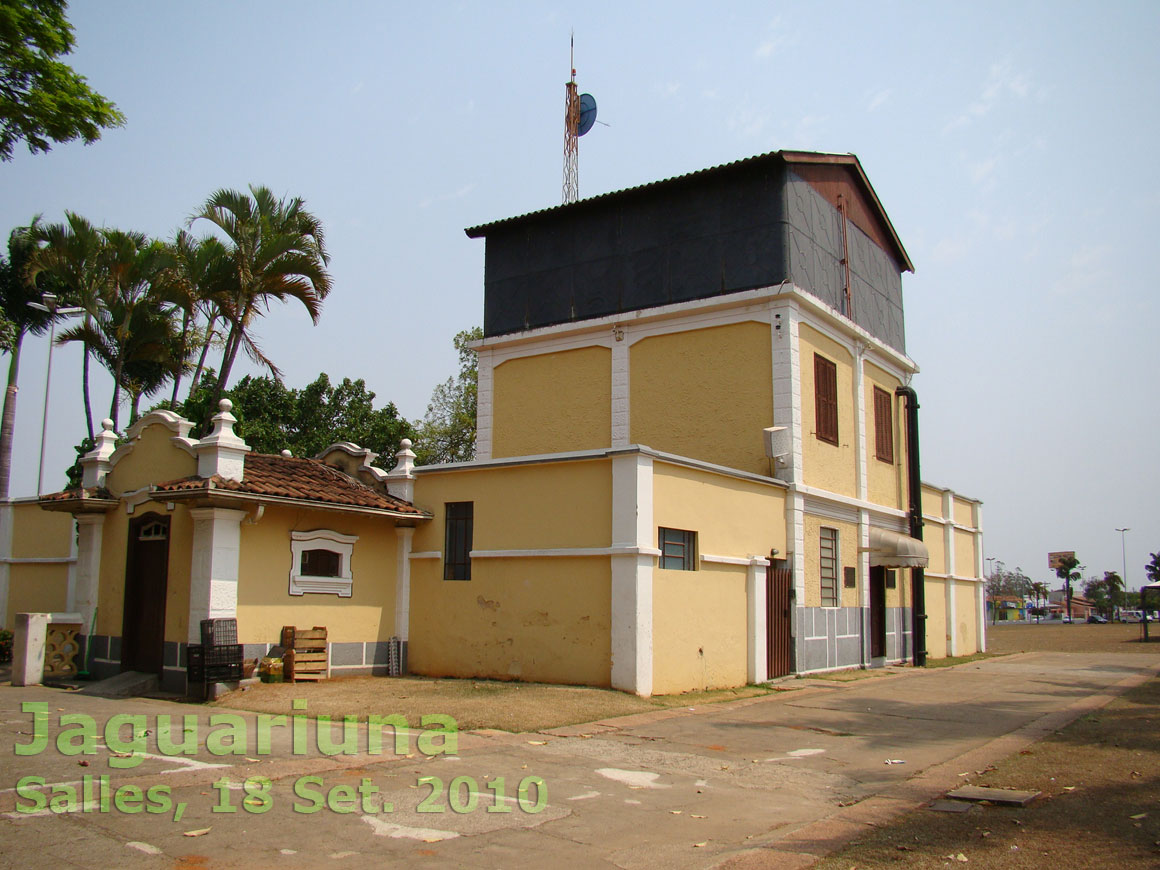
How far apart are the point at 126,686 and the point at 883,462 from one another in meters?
17.1

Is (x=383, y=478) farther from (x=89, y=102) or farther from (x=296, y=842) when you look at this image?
(x=296, y=842)

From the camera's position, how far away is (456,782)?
7.43 meters

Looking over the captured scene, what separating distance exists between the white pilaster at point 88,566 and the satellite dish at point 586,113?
1695 cm

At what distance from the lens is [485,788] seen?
24.0 feet

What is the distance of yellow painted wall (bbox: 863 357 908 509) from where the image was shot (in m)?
22.0

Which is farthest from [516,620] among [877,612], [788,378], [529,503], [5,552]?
[5,552]

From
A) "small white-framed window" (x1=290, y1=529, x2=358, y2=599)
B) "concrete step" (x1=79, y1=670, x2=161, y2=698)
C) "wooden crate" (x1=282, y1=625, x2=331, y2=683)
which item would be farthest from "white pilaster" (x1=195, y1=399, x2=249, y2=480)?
"concrete step" (x1=79, y1=670, x2=161, y2=698)

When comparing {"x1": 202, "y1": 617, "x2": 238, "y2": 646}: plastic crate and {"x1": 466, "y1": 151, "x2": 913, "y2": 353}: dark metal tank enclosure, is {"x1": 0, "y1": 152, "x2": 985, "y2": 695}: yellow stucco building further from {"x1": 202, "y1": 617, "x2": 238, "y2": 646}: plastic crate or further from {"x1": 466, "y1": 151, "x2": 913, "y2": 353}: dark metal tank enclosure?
{"x1": 202, "y1": 617, "x2": 238, "y2": 646}: plastic crate

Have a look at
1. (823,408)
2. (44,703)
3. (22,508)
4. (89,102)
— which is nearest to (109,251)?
(22,508)

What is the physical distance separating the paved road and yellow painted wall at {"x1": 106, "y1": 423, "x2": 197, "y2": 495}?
13.2 feet

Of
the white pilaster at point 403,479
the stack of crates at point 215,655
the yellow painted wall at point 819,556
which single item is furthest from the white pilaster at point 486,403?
the stack of crates at point 215,655

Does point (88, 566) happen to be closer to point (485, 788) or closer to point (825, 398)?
point (485, 788)

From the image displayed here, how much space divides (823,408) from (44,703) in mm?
14977

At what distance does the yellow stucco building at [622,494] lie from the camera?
554 inches
